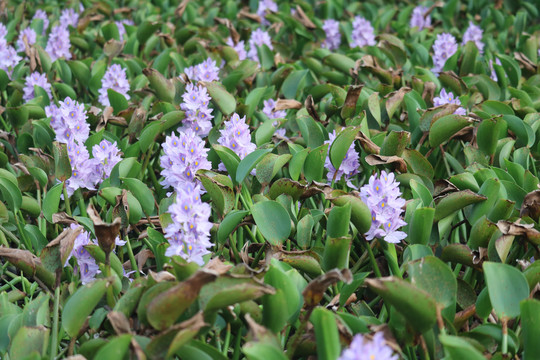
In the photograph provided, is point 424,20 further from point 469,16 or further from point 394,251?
point 394,251

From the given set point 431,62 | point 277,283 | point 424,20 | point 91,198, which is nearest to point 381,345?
point 277,283

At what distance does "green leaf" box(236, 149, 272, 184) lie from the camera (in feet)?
7.41

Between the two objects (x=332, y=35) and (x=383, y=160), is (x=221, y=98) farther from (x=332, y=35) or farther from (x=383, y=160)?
(x=332, y=35)

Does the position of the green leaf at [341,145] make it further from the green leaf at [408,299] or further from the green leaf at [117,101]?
the green leaf at [117,101]

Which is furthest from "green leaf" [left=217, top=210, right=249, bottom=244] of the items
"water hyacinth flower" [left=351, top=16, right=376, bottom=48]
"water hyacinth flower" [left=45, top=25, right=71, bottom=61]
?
"water hyacinth flower" [left=351, top=16, right=376, bottom=48]

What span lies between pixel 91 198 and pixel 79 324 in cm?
101

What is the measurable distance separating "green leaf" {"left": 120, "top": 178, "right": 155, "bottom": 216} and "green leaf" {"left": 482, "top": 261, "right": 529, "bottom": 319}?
117 cm

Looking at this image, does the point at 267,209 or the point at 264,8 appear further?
the point at 264,8

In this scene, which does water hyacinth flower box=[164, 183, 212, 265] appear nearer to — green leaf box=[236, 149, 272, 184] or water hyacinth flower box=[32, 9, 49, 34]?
green leaf box=[236, 149, 272, 184]

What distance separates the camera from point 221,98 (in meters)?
2.78

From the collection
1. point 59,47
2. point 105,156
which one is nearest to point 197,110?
point 105,156

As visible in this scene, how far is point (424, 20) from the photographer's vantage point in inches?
195

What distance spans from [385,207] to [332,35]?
2738 mm

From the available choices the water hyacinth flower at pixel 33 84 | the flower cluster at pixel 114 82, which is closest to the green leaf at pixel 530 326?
the flower cluster at pixel 114 82
